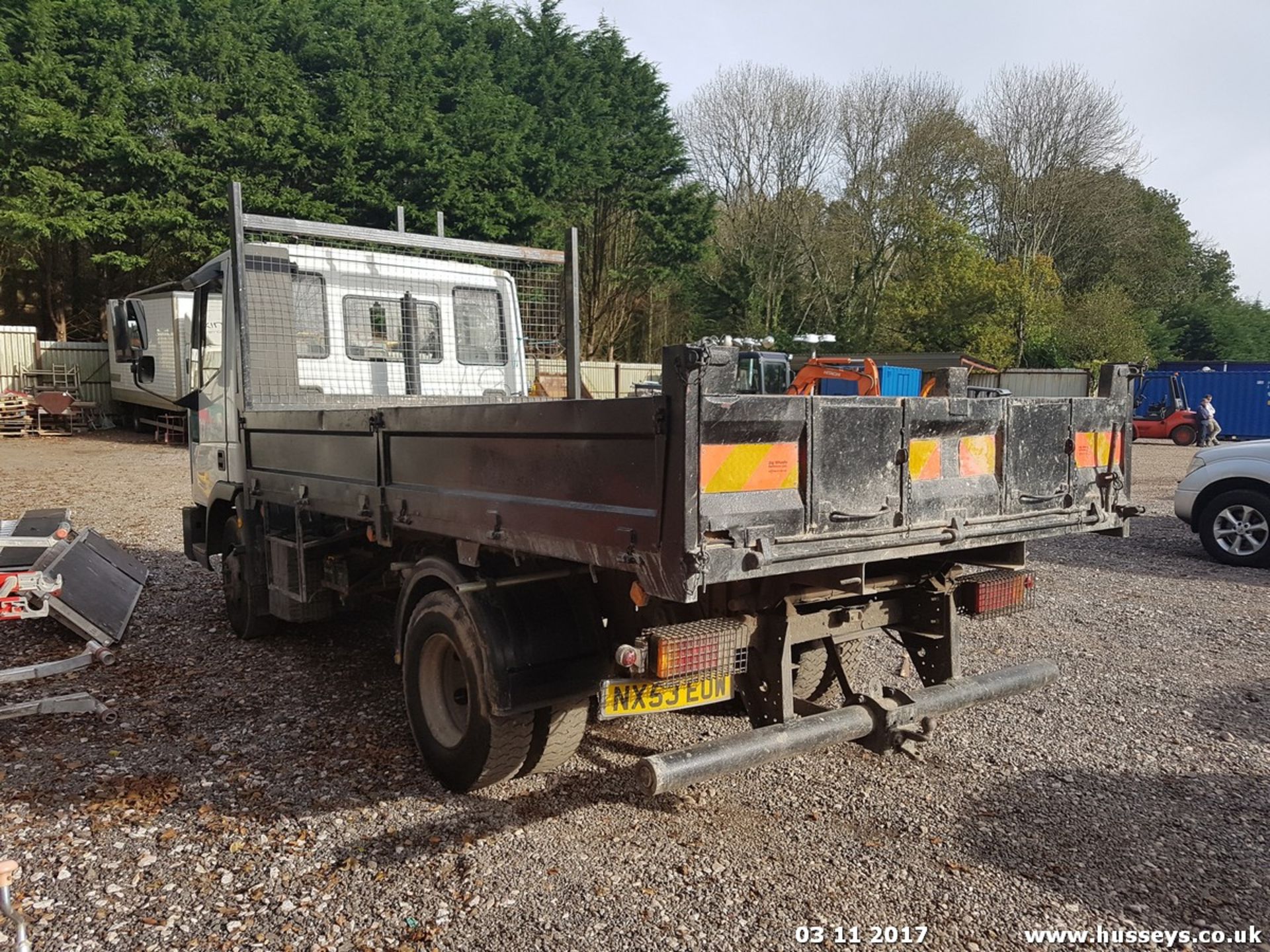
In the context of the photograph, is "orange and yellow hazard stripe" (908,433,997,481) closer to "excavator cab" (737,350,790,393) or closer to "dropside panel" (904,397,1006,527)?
"dropside panel" (904,397,1006,527)

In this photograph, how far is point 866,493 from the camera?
10.5 feet

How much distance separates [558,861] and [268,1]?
1464 inches

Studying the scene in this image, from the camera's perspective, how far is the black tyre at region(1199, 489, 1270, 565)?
880 cm

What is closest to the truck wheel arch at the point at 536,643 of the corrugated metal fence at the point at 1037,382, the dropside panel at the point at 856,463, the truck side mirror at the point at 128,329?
the dropside panel at the point at 856,463

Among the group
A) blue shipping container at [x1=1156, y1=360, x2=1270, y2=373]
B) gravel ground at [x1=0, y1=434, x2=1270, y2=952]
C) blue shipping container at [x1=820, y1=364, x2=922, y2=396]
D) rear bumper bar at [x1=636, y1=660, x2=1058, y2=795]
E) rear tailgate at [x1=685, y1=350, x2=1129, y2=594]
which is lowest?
gravel ground at [x1=0, y1=434, x2=1270, y2=952]

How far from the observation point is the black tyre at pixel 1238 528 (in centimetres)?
880

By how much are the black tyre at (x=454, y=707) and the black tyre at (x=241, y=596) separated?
2338 millimetres

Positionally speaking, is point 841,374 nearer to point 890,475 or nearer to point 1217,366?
point 890,475

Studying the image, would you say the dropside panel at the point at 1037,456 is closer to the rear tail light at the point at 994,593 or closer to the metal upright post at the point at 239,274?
the rear tail light at the point at 994,593

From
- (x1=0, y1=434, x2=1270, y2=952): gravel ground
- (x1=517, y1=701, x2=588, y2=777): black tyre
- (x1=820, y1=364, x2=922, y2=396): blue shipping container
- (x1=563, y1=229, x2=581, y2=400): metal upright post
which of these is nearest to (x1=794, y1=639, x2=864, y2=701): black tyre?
(x1=0, y1=434, x2=1270, y2=952): gravel ground

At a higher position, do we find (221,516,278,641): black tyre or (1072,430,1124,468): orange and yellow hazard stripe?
(1072,430,1124,468): orange and yellow hazard stripe

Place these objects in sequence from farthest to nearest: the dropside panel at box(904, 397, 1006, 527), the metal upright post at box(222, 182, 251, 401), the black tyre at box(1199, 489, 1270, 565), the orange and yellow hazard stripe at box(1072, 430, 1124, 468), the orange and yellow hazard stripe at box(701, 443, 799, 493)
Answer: the black tyre at box(1199, 489, 1270, 565) < the metal upright post at box(222, 182, 251, 401) < the orange and yellow hazard stripe at box(1072, 430, 1124, 468) < the dropside panel at box(904, 397, 1006, 527) < the orange and yellow hazard stripe at box(701, 443, 799, 493)

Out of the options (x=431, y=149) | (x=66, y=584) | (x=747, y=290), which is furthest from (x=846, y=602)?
(x=747, y=290)

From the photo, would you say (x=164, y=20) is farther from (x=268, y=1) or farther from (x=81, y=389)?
(x=81, y=389)
